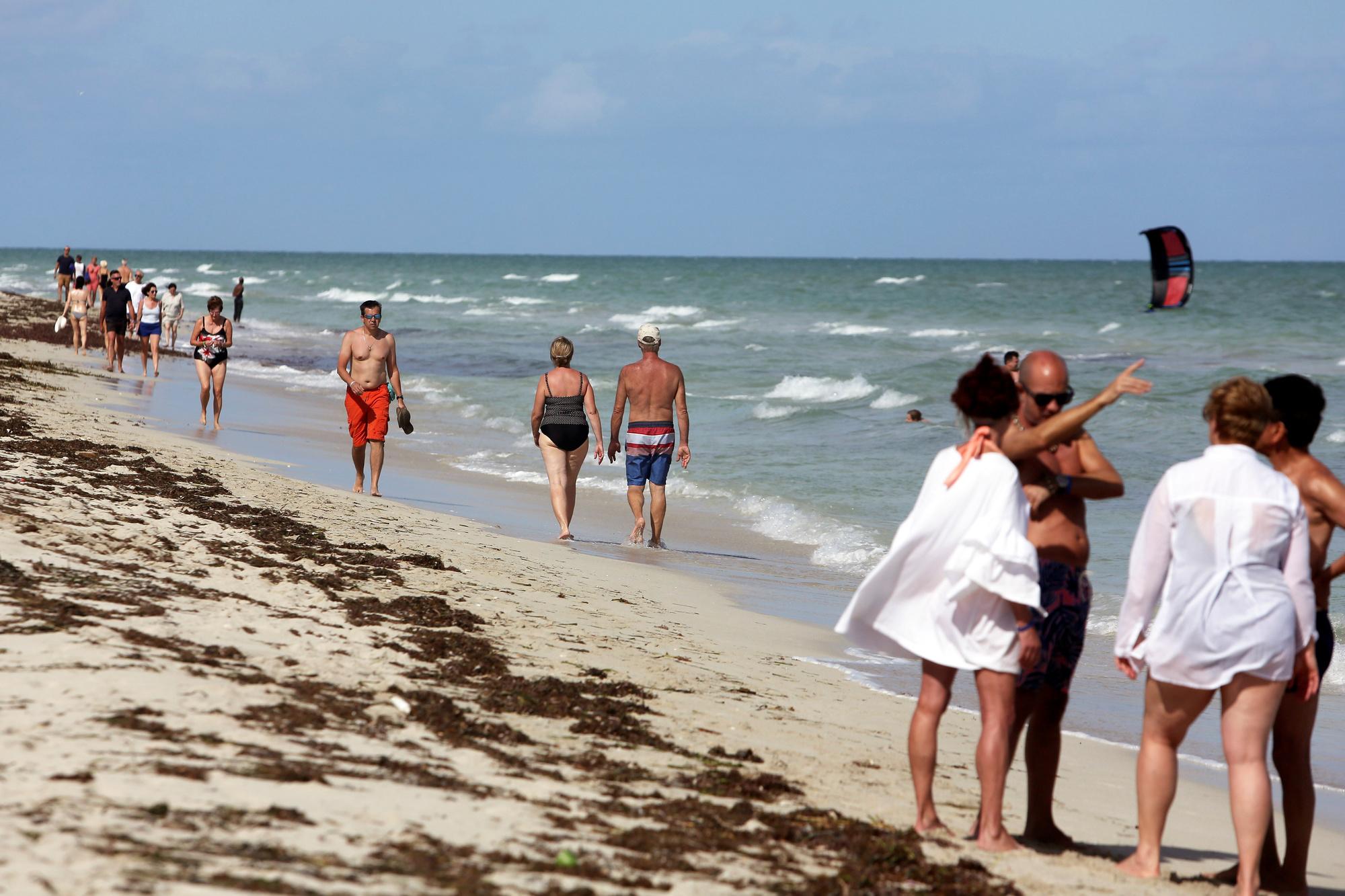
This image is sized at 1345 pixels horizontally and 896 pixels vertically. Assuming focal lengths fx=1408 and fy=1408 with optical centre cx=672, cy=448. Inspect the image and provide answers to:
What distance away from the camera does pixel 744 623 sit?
783cm

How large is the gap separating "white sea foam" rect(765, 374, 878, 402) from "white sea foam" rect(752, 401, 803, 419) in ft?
6.27

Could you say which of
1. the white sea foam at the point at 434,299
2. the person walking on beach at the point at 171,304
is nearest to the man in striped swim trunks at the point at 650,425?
the person walking on beach at the point at 171,304

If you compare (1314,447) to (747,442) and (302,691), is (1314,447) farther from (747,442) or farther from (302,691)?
(302,691)

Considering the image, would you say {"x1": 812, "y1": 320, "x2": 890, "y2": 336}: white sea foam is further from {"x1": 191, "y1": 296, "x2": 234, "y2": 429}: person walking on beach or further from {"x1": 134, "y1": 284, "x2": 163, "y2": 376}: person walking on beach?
{"x1": 191, "y1": 296, "x2": 234, "y2": 429}: person walking on beach

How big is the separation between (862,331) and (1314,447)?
87.9 feet

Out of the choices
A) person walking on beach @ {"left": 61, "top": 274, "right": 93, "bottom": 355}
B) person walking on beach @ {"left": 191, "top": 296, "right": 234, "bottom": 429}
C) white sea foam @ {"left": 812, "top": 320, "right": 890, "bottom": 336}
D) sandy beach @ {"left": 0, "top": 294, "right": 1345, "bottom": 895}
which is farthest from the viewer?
white sea foam @ {"left": 812, "top": 320, "right": 890, "bottom": 336}

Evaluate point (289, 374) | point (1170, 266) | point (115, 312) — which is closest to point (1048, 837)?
point (1170, 266)

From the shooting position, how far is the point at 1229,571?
3.81 meters

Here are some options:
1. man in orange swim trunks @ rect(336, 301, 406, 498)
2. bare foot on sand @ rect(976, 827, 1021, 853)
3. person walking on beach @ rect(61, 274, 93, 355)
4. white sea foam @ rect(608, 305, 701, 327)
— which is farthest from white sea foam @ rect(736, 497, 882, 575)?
white sea foam @ rect(608, 305, 701, 327)

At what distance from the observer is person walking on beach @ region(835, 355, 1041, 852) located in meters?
3.93

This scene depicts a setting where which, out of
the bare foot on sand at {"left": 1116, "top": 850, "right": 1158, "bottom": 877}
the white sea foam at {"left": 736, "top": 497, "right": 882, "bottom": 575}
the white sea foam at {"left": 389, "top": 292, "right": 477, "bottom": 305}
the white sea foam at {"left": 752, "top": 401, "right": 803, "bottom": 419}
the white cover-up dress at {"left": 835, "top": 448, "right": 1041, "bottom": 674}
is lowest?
the white sea foam at {"left": 736, "top": 497, "right": 882, "bottom": 575}

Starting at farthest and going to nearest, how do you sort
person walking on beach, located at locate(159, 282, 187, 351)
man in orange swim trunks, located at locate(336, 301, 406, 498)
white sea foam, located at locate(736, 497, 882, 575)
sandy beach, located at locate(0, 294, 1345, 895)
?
person walking on beach, located at locate(159, 282, 187, 351)
man in orange swim trunks, located at locate(336, 301, 406, 498)
white sea foam, located at locate(736, 497, 882, 575)
sandy beach, located at locate(0, 294, 1345, 895)

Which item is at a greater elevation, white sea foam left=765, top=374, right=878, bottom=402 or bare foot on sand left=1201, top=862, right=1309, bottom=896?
white sea foam left=765, top=374, right=878, bottom=402

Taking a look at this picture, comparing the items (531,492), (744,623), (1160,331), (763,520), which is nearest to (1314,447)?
(763,520)
